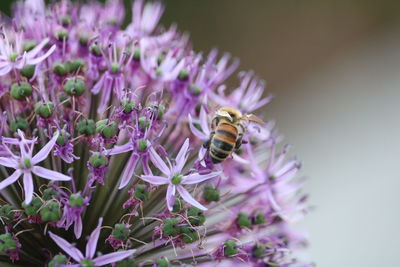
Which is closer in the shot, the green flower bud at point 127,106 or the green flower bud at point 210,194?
the green flower bud at point 127,106

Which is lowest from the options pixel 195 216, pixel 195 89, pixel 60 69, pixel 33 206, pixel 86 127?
pixel 33 206

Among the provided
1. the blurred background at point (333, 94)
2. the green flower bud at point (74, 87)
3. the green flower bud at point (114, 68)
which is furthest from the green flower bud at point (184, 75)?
the blurred background at point (333, 94)

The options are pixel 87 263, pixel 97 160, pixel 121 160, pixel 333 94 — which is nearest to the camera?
pixel 87 263

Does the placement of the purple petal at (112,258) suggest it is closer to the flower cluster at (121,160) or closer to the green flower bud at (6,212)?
the flower cluster at (121,160)

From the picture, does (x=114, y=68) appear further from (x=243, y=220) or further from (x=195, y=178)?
(x=243, y=220)

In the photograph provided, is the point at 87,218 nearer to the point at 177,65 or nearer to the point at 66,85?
the point at 66,85

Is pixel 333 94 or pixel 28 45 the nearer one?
pixel 28 45

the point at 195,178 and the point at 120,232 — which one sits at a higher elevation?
the point at 195,178

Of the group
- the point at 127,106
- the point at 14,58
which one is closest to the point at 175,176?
the point at 127,106

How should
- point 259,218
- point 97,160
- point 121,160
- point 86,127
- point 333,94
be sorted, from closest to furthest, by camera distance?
point 97,160
point 86,127
point 121,160
point 259,218
point 333,94
